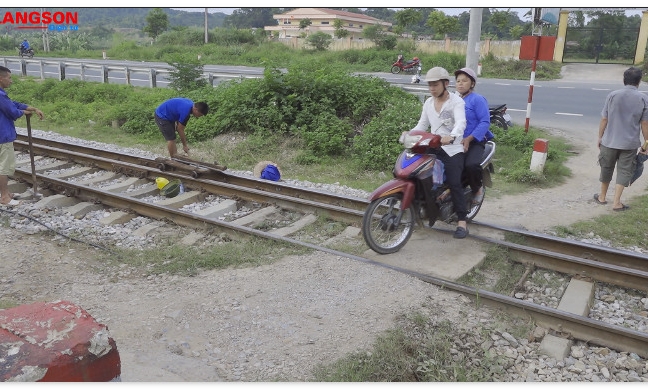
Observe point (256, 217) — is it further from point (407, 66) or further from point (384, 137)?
point (407, 66)

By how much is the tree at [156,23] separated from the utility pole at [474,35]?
4344 cm

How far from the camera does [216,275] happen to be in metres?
5.39

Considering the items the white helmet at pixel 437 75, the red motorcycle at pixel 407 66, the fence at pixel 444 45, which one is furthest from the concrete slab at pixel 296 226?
the fence at pixel 444 45

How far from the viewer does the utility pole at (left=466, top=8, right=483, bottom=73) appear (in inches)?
425

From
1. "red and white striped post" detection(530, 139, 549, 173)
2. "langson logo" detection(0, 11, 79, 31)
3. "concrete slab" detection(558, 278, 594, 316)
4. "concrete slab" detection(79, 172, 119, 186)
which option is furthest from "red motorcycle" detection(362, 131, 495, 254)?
"langson logo" detection(0, 11, 79, 31)

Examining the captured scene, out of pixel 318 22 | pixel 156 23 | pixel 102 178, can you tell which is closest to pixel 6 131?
pixel 102 178

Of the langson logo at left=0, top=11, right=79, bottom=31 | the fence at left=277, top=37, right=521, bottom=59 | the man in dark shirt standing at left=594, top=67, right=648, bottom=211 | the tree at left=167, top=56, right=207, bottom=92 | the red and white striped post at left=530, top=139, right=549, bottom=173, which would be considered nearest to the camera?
the man in dark shirt standing at left=594, top=67, right=648, bottom=211

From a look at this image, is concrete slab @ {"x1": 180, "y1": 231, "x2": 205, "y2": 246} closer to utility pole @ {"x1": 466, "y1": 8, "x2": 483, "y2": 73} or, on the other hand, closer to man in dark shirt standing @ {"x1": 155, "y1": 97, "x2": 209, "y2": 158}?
man in dark shirt standing @ {"x1": 155, "y1": 97, "x2": 209, "y2": 158}

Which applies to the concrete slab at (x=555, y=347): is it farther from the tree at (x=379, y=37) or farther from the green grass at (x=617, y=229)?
the tree at (x=379, y=37)

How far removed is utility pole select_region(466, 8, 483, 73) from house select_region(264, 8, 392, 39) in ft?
115

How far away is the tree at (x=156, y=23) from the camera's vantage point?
49.1m

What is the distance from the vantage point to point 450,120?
5781mm

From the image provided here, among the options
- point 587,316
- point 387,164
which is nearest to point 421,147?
point 587,316

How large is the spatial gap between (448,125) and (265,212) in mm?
2694
